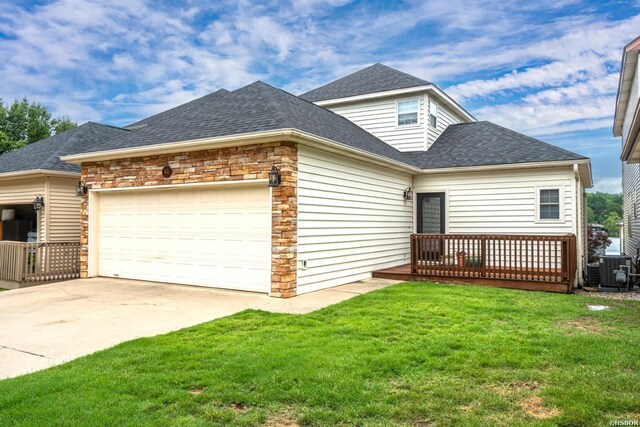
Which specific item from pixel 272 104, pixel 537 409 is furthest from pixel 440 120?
pixel 537 409

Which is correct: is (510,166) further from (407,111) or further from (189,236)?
(189,236)

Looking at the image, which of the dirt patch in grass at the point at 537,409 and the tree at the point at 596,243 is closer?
the dirt patch in grass at the point at 537,409

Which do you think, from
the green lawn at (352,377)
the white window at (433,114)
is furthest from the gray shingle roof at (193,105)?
the green lawn at (352,377)

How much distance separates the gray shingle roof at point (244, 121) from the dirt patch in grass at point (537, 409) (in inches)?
229

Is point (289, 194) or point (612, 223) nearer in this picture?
point (289, 194)

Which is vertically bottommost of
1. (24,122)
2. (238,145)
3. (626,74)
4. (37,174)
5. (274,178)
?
(274,178)

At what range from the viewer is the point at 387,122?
14.8 meters

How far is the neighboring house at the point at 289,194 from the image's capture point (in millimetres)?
8281

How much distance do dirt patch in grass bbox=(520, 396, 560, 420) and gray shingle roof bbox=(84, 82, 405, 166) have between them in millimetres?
5809

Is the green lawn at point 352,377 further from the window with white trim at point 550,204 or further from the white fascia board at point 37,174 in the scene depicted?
the white fascia board at point 37,174

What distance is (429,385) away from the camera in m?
→ 3.64

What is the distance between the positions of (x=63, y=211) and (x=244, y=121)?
740 cm

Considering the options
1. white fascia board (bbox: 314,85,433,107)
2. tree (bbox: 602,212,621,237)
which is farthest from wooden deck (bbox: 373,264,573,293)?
tree (bbox: 602,212,621,237)

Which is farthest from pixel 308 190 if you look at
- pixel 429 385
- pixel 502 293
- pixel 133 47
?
pixel 133 47
